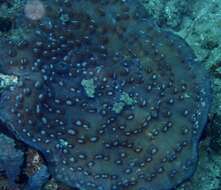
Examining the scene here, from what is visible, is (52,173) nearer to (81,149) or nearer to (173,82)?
(81,149)

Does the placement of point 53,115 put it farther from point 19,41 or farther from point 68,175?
point 19,41

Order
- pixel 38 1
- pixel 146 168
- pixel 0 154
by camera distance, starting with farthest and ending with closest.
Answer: pixel 38 1 → pixel 146 168 → pixel 0 154

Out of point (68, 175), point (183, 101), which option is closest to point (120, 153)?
point (68, 175)

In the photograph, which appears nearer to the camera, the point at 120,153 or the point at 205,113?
the point at 120,153

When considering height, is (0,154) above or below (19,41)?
below

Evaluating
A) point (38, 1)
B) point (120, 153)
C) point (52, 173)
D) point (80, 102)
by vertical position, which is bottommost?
point (52, 173)

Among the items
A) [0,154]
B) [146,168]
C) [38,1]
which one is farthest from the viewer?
[38,1]

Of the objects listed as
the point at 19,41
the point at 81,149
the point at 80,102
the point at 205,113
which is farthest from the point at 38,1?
the point at 205,113
